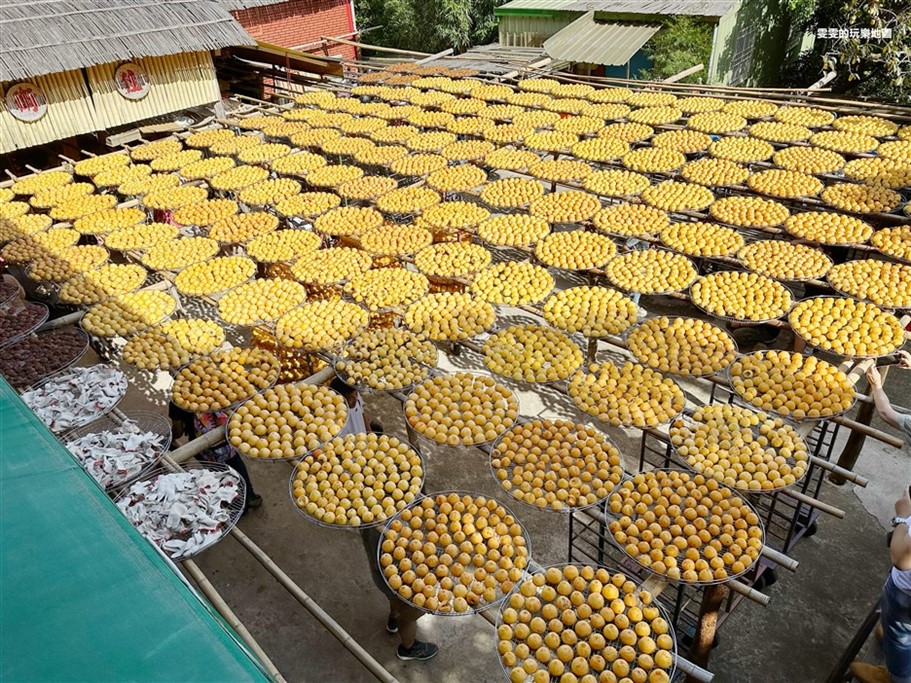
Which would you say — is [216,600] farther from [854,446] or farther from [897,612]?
[854,446]

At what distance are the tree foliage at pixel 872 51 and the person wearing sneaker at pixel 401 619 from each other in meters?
14.1

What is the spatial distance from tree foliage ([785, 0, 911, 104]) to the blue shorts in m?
12.3

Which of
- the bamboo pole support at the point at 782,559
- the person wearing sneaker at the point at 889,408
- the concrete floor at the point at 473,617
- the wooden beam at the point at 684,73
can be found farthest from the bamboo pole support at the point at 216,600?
the wooden beam at the point at 684,73

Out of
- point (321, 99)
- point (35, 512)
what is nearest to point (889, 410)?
point (35, 512)

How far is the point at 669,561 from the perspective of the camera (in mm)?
3811

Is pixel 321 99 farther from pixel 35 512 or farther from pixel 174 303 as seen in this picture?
pixel 35 512

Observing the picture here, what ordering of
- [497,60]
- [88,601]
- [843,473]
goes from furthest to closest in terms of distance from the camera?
[497,60]
[843,473]
[88,601]

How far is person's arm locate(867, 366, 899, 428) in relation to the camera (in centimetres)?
462

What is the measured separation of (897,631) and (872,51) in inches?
566

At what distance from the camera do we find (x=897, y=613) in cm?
402

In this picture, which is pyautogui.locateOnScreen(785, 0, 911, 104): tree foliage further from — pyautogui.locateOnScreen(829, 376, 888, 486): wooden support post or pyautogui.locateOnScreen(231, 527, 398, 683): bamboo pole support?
pyautogui.locateOnScreen(231, 527, 398, 683): bamboo pole support

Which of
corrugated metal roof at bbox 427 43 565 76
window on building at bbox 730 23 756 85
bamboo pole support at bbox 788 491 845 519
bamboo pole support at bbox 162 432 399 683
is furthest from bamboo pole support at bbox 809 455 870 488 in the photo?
window on building at bbox 730 23 756 85

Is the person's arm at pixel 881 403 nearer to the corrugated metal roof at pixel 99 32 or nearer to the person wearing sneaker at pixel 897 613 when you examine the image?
the person wearing sneaker at pixel 897 613

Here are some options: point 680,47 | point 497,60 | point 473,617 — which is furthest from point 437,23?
point 473,617
